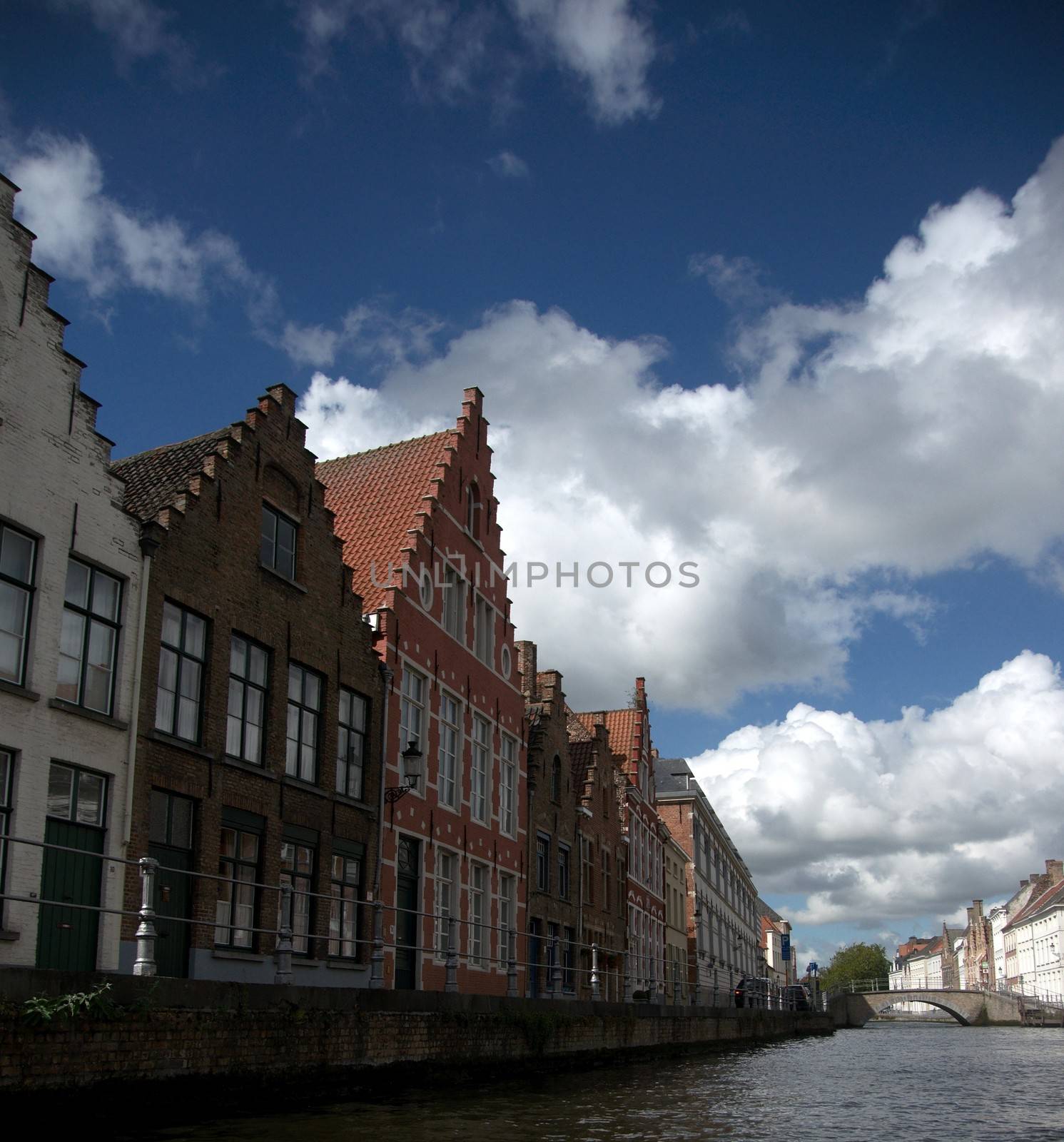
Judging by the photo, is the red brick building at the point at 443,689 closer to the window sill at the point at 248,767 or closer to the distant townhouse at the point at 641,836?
the window sill at the point at 248,767

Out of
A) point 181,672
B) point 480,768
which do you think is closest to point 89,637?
point 181,672

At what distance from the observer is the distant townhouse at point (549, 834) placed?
34188 millimetres

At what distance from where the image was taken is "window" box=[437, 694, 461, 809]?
28.5m

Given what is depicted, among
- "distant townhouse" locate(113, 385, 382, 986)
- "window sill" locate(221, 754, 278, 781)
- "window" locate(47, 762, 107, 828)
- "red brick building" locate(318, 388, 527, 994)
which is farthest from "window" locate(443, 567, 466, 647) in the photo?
"window" locate(47, 762, 107, 828)

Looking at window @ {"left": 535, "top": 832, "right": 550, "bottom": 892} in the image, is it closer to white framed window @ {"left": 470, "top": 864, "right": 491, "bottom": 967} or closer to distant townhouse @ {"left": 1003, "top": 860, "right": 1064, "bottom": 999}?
white framed window @ {"left": 470, "top": 864, "right": 491, "bottom": 967}

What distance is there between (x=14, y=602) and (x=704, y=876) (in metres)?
60.3

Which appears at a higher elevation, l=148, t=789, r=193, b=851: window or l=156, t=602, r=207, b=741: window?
l=156, t=602, r=207, b=741: window

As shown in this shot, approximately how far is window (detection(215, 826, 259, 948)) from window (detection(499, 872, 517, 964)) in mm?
11846

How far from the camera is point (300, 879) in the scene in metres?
22.0

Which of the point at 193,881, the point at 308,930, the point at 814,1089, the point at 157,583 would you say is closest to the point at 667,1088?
the point at 814,1089

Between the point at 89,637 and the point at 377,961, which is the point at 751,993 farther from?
the point at 89,637

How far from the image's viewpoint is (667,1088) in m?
20.3

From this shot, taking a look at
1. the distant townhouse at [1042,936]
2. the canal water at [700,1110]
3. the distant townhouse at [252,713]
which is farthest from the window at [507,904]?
the distant townhouse at [1042,936]

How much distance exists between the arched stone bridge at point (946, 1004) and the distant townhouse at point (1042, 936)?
338 centimetres
